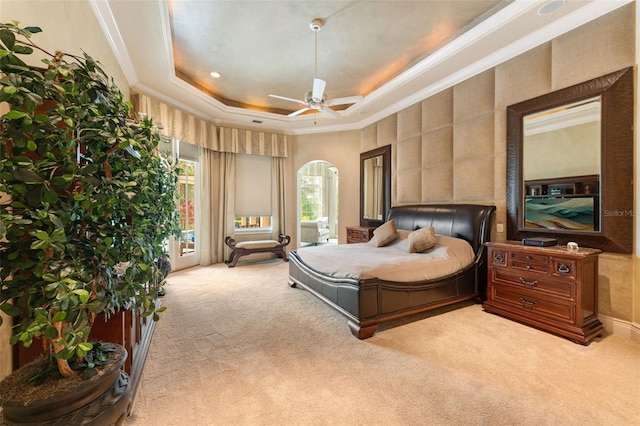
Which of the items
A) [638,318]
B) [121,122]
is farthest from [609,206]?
[121,122]

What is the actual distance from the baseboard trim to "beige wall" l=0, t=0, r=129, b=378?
4.39 metres

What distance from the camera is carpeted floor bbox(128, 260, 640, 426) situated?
1.54m

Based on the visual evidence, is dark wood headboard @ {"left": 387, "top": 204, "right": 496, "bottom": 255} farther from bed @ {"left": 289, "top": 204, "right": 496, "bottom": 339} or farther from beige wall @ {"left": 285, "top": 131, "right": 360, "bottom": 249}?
beige wall @ {"left": 285, "top": 131, "right": 360, "bottom": 249}

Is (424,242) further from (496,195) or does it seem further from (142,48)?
(142,48)

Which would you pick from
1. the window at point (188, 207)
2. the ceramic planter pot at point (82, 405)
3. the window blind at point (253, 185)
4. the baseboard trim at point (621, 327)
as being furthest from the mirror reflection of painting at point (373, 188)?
the ceramic planter pot at point (82, 405)

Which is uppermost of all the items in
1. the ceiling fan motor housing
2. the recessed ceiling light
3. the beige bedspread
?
the ceiling fan motor housing

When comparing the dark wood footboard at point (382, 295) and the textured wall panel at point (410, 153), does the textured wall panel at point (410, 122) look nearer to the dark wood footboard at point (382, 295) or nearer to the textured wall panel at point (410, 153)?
the textured wall panel at point (410, 153)

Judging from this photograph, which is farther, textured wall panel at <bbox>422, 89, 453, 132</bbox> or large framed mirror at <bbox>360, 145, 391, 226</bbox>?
large framed mirror at <bbox>360, 145, 391, 226</bbox>

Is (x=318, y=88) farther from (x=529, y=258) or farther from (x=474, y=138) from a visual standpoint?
(x=529, y=258)

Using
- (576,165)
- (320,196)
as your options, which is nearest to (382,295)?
(576,165)

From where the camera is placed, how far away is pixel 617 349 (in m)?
2.21

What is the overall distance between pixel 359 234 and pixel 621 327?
11.5 ft

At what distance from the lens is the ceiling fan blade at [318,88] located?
308 cm
